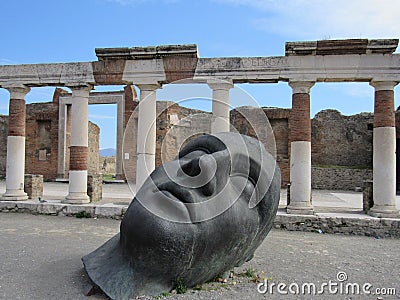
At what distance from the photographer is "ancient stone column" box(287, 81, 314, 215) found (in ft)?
29.3

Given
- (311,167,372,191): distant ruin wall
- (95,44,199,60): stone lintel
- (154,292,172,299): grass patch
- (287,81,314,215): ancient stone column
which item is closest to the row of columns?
(287,81,314,215): ancient stone column

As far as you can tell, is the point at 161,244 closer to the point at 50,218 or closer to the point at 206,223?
the point at 206,223

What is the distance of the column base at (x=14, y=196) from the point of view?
10.2m

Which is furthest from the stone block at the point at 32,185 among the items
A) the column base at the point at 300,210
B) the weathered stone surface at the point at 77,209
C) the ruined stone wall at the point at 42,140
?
the ruined stone wall at the point at 42,140

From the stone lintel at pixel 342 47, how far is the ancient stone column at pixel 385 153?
802 mm

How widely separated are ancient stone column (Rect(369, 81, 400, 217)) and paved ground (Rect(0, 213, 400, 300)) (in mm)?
1218

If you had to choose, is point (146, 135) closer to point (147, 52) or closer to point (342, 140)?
point (147, 52)

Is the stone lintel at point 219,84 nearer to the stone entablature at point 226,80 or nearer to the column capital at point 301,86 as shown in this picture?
the stone entablature at point 226,80

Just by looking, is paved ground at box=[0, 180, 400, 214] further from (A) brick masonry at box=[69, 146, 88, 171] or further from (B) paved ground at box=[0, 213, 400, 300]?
(B) paved ground at box=[0, 213, 400, 300]

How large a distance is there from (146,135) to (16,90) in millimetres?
3997

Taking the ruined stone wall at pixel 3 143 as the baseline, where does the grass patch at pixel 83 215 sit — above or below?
below

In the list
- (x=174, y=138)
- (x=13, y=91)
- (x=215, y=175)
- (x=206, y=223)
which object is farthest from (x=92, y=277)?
(x=13, y=91)

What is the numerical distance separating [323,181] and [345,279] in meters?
15.0

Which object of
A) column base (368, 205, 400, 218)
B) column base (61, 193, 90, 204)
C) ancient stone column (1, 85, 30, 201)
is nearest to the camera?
column base (368, 205, 400, 218)
